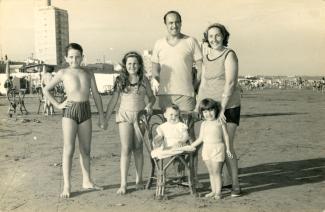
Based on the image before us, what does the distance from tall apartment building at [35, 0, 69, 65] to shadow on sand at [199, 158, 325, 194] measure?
68.4 meters

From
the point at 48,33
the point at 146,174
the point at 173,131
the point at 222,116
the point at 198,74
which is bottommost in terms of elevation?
the point at 146,174

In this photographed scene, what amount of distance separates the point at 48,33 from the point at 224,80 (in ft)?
238

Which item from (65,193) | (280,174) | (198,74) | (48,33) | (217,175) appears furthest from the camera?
(48,33)

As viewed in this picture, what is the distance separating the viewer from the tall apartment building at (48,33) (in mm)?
73062

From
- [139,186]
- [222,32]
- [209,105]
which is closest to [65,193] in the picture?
[139,186]

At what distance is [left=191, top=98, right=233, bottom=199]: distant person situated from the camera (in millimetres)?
4875

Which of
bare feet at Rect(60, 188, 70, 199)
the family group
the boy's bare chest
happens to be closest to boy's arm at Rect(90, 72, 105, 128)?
the family group

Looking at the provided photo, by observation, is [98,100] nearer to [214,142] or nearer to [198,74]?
[198,74]

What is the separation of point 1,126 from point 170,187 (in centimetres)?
862

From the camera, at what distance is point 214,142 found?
4.90 metres

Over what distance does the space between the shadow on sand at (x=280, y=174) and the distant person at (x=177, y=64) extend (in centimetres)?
79

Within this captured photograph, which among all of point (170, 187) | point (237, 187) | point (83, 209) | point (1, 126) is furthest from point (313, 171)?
point (1, 126)

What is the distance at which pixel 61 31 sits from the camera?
7581cm

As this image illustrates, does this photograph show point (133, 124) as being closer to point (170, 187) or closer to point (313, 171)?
point (170, 187)
